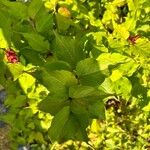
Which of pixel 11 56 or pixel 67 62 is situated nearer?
pixel 67 62

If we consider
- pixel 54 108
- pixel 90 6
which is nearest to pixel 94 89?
pixel 54 108

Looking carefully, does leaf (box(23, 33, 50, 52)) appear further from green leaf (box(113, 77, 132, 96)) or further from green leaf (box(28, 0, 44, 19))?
green leaf (box(113, 77, 132, 96))

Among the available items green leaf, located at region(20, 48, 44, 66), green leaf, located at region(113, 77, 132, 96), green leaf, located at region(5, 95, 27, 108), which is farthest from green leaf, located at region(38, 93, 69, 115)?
green leaf, located at region(5, 95, 27, 108)

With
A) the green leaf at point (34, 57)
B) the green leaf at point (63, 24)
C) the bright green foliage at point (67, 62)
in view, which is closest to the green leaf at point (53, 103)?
the bright green foliage at point (67, 62)

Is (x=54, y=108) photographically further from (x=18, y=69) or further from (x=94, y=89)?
(x=18, y=69)

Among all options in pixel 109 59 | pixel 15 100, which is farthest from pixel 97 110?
pixel 15 100

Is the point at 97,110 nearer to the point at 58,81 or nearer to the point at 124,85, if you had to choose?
the point at 58,81
